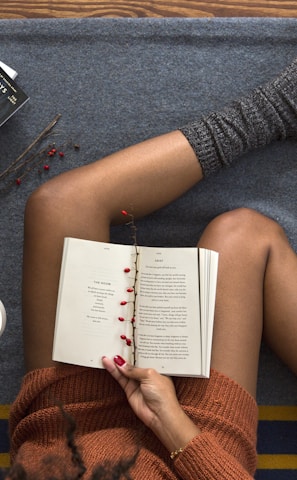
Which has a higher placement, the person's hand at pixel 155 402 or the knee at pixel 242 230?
the knee at pixel 242 230

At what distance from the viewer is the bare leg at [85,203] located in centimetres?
93

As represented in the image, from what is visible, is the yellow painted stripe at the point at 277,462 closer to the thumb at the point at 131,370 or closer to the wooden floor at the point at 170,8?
the thumb at the point at 131,370

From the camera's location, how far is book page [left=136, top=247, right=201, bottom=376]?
92 cm

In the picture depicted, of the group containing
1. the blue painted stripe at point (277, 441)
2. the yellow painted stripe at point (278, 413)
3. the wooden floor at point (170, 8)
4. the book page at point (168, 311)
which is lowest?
the blue painted stripe at point (277, 441)

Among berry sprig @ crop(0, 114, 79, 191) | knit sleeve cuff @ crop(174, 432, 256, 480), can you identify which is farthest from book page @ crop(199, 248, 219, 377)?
berry sprig @ crop(0, 114, 79, 191)

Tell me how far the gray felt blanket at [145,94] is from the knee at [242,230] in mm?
86

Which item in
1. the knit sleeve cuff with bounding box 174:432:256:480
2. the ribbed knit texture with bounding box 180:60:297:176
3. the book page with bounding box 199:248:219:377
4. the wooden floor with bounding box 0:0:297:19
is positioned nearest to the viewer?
the knit sleeve cuff with bounding box 174:432:256:480

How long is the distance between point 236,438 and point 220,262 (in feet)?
0.90

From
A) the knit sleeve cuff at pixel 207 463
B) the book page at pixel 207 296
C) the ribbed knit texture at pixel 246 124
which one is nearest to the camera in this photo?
the knit sleeve cuff at pixel 207 463

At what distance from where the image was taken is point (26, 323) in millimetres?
943

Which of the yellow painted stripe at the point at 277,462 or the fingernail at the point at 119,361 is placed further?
the yellow painted stripe at the point at 277,462

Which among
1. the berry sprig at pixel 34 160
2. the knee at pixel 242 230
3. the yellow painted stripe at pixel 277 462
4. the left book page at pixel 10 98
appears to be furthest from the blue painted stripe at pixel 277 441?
the left book page at pixel 10 98

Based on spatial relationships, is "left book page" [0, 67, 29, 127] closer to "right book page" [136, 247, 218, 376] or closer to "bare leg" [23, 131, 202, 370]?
"bare leg" [23, 131, 202, 370]

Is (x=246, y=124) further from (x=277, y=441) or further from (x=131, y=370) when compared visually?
(x=277, y=441)
